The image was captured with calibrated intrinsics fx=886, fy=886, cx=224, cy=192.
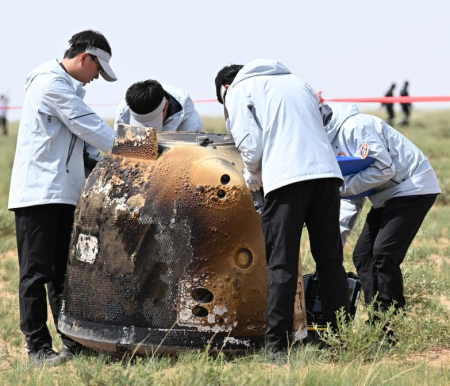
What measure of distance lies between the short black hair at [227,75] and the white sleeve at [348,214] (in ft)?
4.79

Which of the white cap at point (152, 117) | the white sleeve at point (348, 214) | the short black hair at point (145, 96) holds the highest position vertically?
the short black hair at point (145, 96)

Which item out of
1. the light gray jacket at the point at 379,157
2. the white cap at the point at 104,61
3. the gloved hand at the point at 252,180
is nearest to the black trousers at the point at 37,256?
the white cap at the point at 104,61

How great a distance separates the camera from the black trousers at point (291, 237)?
4723mm

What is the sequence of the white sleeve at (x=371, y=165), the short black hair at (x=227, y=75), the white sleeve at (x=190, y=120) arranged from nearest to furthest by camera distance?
the short black hair at (x=227, y=75), the white sleeve at (x=371, y=165), the white sleeve at (x=190, y=120)

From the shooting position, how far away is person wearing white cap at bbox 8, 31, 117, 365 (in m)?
5.39

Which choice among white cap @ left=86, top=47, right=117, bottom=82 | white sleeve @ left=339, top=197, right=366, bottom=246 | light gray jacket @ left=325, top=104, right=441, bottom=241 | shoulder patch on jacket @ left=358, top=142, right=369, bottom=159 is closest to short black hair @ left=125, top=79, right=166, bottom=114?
white cap @ left=86, top=47, right=117, bottom=82

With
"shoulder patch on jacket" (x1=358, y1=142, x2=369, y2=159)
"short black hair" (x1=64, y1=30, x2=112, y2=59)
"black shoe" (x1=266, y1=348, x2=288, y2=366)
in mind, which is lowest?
"black shoe" (x1=266, y1=348, x2=288, y2=366)

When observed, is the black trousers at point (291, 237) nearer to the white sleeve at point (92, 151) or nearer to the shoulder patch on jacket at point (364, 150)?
the shoulder patch on jacket at point (364, 150)

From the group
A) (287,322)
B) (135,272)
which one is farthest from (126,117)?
(287,322)

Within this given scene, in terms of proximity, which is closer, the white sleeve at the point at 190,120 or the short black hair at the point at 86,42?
the short black hair at the point at 86,42

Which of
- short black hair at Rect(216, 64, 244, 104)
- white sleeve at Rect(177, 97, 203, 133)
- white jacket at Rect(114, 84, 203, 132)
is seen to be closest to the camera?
short black hair at Rect(216, 64, 244, 104)

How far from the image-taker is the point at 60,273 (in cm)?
572

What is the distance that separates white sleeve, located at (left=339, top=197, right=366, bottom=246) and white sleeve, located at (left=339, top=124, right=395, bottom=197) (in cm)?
66

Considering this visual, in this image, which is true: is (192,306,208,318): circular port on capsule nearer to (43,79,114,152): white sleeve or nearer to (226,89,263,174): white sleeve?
(226,89,263,174): white sleeve
